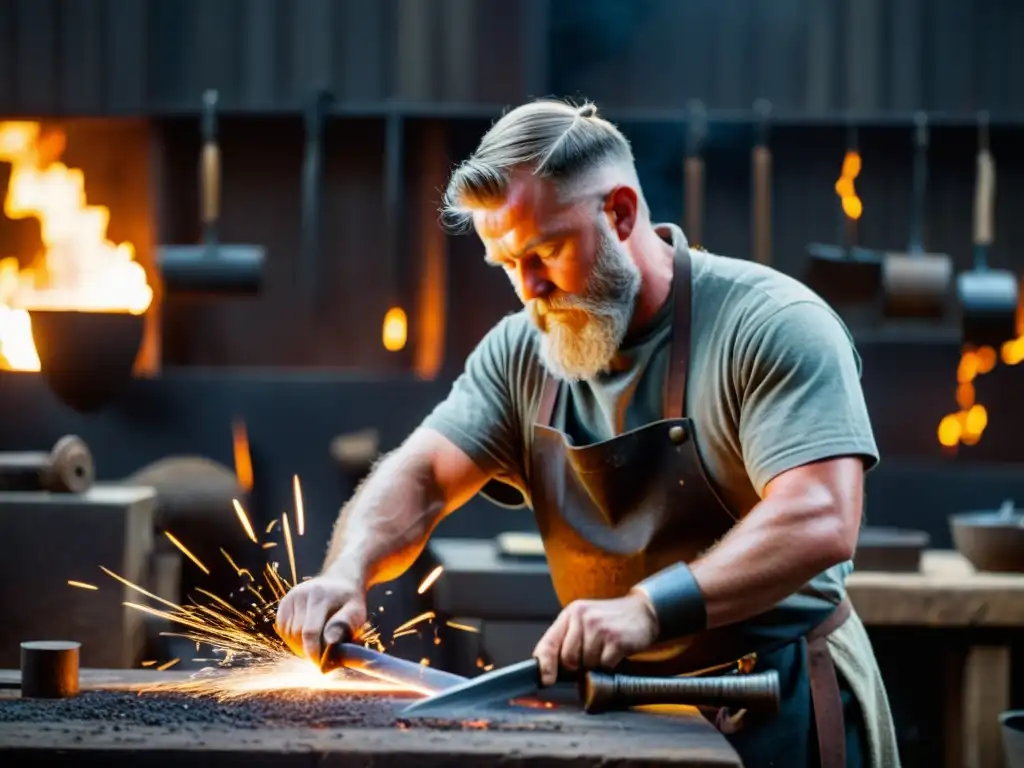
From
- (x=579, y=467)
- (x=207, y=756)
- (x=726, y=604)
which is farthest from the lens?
(x=579, y=467)

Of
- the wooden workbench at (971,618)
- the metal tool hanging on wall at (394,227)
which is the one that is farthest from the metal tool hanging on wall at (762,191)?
the wooden workbench at (971,618)

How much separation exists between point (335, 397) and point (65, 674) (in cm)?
336

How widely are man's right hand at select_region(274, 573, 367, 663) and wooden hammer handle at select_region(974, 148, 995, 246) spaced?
3716 millimetres

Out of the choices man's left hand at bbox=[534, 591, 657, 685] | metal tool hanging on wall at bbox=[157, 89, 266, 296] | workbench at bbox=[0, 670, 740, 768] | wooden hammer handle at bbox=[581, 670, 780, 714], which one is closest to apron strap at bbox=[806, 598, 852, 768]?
wooden hammer handle at bbox=[581, 670, 780, 714]

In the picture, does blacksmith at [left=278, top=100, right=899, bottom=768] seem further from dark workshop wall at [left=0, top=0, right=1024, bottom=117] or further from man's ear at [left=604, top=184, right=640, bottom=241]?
dark workshop wall at [left=0, top=0, right=1024, bottom=117]

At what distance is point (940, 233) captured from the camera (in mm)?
6070

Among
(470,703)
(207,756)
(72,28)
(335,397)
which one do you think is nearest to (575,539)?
(470,703)

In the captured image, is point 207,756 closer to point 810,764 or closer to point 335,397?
point 810,764

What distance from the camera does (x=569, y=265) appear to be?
2738mm

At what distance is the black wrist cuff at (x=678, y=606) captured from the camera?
2385mm

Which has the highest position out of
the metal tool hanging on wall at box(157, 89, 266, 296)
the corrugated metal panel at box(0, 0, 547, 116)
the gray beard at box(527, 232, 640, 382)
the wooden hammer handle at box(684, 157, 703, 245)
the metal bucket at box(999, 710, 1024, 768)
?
the corrugated metal panel at box(0, 0, 547, 116)

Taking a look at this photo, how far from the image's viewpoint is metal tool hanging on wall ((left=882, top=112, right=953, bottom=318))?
18.6 ft

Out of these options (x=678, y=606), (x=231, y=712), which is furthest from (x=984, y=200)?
(x=231, y=712)

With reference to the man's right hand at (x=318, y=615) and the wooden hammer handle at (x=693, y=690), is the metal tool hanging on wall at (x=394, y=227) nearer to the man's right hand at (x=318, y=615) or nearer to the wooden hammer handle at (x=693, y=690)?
the man's right hand at (x=318, y=615)
